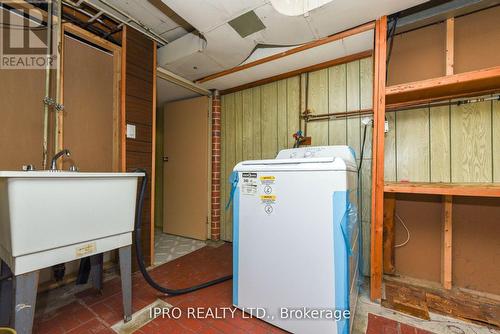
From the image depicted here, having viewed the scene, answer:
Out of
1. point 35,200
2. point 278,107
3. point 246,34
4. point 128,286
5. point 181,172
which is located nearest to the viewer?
point 35,200

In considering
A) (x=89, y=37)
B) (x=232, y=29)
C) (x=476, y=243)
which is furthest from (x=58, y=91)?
(x=476, y=243)

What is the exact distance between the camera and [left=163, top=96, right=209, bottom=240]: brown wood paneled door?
10.4ft

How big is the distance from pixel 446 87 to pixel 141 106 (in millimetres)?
2483

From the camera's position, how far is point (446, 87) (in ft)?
5.23

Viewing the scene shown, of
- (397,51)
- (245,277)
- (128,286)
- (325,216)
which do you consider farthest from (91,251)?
(397,51)

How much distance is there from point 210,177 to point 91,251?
76.7 inches

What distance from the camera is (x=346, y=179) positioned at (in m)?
1.22

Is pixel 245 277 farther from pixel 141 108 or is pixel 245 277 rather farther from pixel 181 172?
pixel 181 172

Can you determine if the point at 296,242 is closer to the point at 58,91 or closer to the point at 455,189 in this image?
the point at 455,189

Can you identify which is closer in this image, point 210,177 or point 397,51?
point 397,51

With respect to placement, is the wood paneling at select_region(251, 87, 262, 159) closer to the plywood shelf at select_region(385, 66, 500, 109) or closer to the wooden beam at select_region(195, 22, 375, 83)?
the wooden beam at select_region(195, 22, 375, 83)

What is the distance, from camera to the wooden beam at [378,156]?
65.5 inches

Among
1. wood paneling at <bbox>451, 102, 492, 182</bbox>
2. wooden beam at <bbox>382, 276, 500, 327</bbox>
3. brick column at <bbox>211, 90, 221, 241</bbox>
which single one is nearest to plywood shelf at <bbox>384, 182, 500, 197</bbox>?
wood paneling at <bbox>451, 102, 492, 182</bbox>

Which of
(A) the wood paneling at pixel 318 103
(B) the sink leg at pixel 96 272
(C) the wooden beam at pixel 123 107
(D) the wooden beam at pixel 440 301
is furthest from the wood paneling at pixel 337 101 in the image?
(B) the sink leg at pixel 96 272
